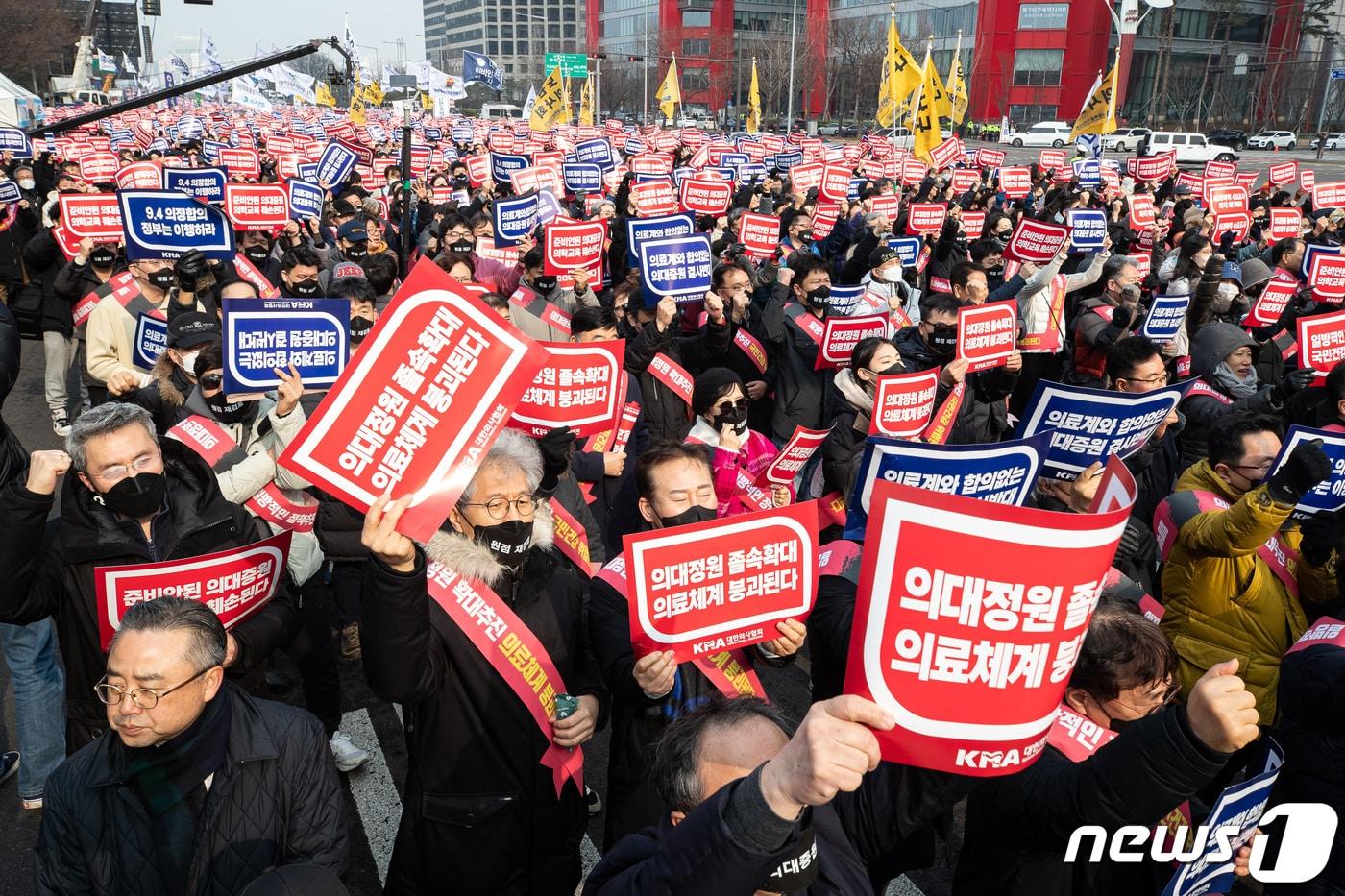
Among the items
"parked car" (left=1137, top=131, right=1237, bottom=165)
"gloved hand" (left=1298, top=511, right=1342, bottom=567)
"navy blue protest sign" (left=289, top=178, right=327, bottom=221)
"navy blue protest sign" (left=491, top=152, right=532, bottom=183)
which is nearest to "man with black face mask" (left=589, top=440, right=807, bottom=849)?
"gloved hand" (left=1298, top=511, right=1342, bottom=567)

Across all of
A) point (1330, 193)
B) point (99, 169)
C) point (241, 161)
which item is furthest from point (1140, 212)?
point (99, 169)

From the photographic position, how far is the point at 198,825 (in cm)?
242

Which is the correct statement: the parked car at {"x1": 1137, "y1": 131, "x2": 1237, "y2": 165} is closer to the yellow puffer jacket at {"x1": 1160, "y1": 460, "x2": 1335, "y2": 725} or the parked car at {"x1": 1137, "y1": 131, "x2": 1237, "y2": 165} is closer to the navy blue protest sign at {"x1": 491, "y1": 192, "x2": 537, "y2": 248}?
the navy blue protest sign at {"x1": 491, "y1": 192, "x2": 537, "y2": 248}

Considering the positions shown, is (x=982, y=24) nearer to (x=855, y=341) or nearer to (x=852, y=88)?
(x=852, y=88)

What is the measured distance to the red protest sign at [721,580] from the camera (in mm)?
2670

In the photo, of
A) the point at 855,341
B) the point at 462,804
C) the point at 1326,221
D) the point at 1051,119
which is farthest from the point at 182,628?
the point at 1051,119

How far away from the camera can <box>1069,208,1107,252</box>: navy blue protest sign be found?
10602mm

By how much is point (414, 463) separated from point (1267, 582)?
3003mm

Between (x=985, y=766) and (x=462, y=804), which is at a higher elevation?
(x=985, y=766)

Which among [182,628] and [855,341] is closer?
[182,628]

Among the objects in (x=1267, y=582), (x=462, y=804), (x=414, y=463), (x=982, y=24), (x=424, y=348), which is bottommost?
(x=462, y=804)

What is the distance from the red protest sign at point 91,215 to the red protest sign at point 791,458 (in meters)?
6.41

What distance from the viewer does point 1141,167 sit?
21.0m

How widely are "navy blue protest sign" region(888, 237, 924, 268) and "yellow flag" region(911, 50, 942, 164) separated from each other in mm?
7179
